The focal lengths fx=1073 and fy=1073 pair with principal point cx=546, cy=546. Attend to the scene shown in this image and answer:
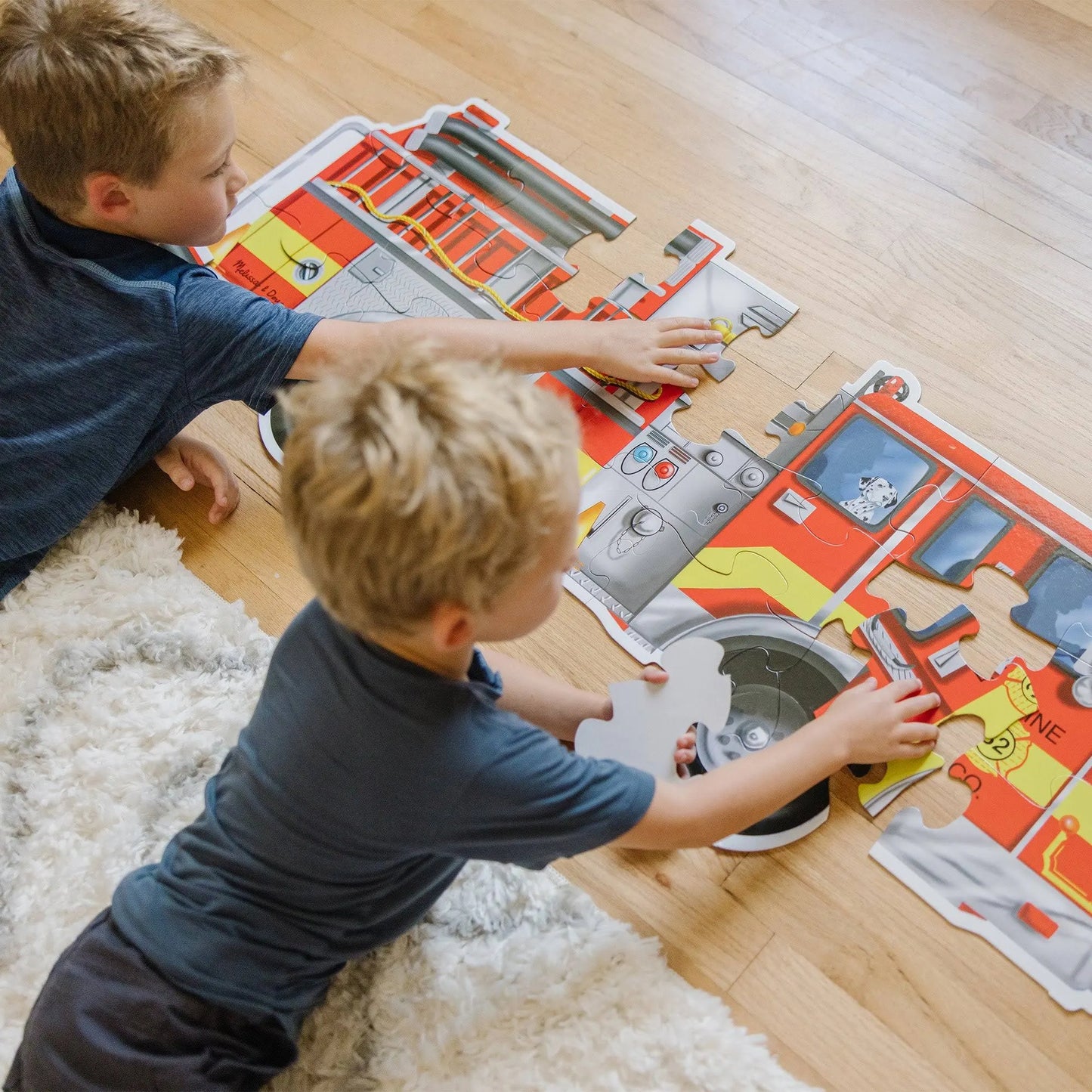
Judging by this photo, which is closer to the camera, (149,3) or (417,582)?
(417,582)

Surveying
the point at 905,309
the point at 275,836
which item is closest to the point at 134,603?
the point at 275,836

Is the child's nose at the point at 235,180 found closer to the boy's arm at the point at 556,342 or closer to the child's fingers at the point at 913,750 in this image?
the boy's arm at the point at 556,342

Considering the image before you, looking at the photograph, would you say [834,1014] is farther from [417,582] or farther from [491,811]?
[417,582]

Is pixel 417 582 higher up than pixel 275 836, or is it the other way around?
pixel 417 582

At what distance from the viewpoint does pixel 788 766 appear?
883 millimetres

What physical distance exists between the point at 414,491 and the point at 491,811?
0.79ft

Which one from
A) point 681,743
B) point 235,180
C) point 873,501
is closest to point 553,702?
point 681,743

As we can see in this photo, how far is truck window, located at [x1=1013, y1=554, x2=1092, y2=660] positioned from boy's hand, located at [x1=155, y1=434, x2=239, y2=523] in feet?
2.60

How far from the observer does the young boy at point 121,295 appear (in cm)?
92

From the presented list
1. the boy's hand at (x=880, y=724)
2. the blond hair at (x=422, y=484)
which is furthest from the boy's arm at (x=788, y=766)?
the blond hair at (x=422, y=484)

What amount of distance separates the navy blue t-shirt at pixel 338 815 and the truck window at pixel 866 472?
40 cm

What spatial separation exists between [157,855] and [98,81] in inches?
26.4

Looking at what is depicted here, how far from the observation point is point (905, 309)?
45.7 inches

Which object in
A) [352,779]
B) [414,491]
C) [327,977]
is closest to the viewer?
[414,491]
